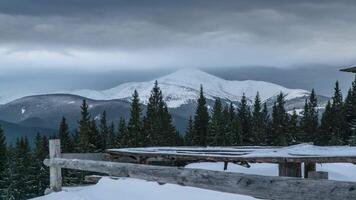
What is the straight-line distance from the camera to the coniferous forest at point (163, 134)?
8669 centimetres

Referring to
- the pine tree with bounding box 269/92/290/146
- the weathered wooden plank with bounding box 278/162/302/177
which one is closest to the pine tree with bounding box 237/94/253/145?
the pine tree with bounding box 269/92/290/146

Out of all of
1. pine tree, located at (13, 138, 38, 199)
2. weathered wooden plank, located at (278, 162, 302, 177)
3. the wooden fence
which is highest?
the wooden fence

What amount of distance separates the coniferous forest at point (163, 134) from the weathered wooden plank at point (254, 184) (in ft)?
254

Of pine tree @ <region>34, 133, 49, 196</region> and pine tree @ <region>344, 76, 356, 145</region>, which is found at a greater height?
pine tree @ <region>344, 76, 356, 145</region>

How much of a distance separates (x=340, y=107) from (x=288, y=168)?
322 feet

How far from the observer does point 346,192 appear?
4.34 m

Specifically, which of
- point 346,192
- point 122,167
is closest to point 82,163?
point 122,167

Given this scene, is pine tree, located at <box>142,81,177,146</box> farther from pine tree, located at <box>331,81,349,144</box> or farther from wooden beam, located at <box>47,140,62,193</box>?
wooden beam, located at <box>47,140,62,193</box>

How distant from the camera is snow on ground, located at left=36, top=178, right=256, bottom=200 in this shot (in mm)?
7398

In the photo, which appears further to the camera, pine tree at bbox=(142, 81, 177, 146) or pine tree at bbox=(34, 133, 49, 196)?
pine tree at bbox=(142, 81, 177, 146)

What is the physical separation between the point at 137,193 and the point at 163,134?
87556mm

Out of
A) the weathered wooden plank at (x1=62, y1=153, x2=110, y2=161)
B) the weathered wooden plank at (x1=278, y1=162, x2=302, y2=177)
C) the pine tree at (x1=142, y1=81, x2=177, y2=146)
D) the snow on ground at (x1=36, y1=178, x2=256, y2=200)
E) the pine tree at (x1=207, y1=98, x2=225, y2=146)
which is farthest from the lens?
the pine tree at (x1=207, y1=98, x2=225, y2=146)

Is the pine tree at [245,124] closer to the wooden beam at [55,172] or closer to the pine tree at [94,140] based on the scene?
the pine tree at [94,140]

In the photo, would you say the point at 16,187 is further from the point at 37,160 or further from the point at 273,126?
the point at 273,126
